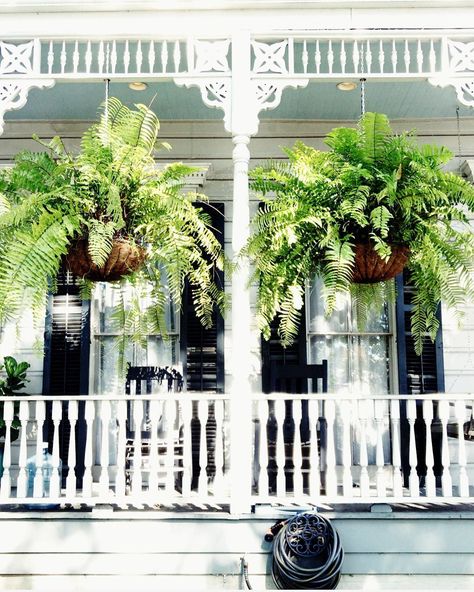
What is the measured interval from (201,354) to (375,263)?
2194 mm

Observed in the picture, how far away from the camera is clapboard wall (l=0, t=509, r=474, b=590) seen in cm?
424

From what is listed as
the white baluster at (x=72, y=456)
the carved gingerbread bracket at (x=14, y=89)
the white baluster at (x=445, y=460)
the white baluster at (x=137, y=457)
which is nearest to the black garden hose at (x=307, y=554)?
the white baluster at (x=445, y=460)

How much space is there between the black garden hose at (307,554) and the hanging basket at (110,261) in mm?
1694

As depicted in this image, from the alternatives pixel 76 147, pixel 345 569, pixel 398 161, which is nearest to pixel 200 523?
pixel 345 569

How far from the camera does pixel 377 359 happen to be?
589cm

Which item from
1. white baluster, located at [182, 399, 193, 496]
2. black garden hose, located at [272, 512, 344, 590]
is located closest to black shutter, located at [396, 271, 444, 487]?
black garden hose, located at [272, 512, 344, 590]

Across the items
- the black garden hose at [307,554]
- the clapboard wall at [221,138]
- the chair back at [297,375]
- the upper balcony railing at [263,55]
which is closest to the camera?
the black garden hose at [307,554]

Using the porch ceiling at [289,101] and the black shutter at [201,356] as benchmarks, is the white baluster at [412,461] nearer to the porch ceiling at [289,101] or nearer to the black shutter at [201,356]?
the black shutter at [201,356]

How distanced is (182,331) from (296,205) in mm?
2156

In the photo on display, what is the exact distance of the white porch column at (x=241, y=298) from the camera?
4305 mm

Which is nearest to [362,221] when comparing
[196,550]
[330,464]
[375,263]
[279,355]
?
[375,263]

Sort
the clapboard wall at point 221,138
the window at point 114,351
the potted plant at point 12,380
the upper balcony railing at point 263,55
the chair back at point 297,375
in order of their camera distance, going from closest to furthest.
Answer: the upper balcony railing at point 263,55
the chair back at point 297,375
the potted plant at point 12,380
the window at point 114,351
the clapboard wall at point 221,138

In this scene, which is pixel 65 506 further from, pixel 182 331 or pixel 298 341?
pixel 298 341

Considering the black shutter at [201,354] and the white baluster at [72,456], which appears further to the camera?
the black shutter at [201,354]
